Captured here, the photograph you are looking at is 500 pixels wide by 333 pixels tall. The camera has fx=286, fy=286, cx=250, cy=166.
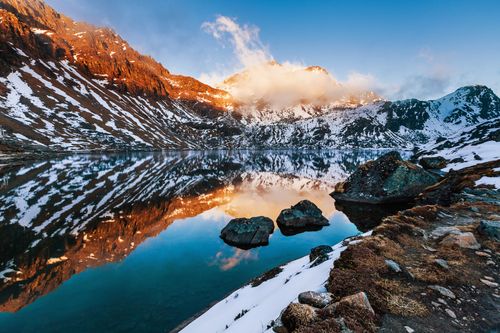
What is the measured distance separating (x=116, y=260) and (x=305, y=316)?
64.8 ft

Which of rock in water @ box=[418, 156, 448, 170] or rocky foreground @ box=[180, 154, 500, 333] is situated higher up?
rock in water @ box=[418, 156, 448, 170]

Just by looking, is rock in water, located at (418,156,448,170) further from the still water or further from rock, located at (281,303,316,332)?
rock, located at (281,303,316,332)

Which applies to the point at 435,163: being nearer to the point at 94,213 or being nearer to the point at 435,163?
the point at 435,163

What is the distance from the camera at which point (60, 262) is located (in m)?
21.8

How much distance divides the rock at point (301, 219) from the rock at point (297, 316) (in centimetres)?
2404

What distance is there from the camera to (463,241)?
1303cm

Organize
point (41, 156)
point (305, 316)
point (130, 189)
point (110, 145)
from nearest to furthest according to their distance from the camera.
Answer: point (305, 316) → point (130, 189) → point (41, 156) → point (110, 145)

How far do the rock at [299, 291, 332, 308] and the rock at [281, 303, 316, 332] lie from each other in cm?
55

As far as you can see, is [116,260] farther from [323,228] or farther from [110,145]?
[110,145]

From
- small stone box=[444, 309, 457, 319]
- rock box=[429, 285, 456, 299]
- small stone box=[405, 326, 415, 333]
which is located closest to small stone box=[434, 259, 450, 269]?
rock box=[429, 285, 456, 299]

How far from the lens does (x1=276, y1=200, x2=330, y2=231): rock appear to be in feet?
105

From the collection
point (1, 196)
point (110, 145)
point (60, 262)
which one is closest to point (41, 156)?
point (110, 145)

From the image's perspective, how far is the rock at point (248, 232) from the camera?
2672 centimetres

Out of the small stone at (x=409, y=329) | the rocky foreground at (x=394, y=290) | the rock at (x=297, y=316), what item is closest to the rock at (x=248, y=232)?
the rocky foreground at (x=394, y=290)
